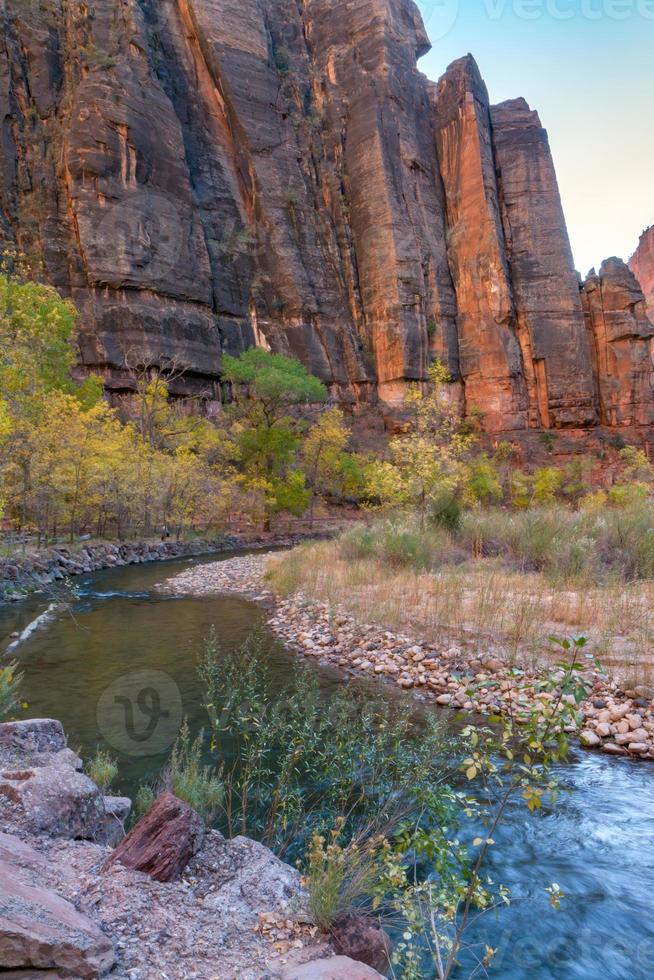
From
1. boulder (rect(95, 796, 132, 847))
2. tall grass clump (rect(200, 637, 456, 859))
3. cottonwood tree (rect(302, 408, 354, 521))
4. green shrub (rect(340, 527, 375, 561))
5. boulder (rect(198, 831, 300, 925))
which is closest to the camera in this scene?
boulder (rect(198, 831, 300, 925))

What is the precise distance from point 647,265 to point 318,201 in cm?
8038

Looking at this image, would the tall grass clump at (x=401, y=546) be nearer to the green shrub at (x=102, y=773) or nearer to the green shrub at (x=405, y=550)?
the green shrub at (x=405, y=550)

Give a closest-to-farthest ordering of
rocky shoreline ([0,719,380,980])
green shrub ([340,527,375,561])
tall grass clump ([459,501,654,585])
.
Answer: rocky shoreline ([0,719,380,980]) → tall grass clump ([459,501,654,585]) → green shrub ([340,527,375,561])

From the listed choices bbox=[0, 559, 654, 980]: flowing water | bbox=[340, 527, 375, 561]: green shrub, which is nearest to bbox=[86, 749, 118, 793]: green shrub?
bbox=[0, 559, 654, 980]: flowing water

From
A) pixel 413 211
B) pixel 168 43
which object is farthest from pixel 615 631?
pixel 168 43

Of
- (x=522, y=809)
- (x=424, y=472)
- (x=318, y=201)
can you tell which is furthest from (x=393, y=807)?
(x=318, y=201)

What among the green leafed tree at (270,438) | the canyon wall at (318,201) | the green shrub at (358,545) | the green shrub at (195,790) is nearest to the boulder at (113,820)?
the green shrub at (195,790)

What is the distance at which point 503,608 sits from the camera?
850 cm

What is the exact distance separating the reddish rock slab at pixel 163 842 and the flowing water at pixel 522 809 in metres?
1.73

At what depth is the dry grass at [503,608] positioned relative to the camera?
23.9 ft

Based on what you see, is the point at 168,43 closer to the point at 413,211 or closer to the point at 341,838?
the point at 413,211

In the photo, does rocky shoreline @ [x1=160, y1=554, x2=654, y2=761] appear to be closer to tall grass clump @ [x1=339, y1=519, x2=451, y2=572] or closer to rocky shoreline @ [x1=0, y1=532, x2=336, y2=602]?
tall grass clump @ [x1=339, y1=519, x2=451, y2=572]

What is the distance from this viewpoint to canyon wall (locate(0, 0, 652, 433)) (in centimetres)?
4172

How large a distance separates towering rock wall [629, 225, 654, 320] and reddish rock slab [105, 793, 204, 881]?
4676 inches
